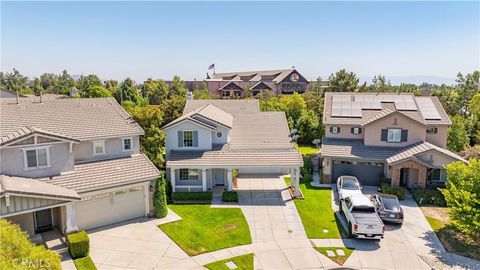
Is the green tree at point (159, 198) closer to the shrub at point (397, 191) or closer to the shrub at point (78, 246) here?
the shrub at point (78, 246)

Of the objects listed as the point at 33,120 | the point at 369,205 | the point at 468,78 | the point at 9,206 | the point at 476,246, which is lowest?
the point at 476,246

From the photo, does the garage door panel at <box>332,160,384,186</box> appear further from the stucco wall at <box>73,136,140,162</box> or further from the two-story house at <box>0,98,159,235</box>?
the stucco wall at <box>73,136,140,162</box>

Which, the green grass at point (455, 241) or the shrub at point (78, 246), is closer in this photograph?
the shrub at point (78, 246)

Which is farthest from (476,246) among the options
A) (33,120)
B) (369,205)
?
(33,120)

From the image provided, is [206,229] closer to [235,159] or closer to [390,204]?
[235,159]

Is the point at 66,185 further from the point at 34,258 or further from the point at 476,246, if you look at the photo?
the point at 476,246

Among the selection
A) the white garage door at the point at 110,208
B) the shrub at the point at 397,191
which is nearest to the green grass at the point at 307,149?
the shrub at the point at 397,191
